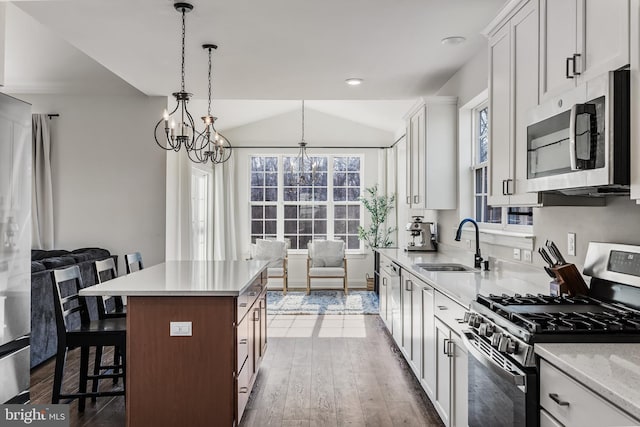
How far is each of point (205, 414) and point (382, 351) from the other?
234 centimetres

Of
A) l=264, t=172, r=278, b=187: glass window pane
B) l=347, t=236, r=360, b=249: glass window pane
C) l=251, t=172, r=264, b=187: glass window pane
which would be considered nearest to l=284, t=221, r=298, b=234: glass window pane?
l=264, t=172, r=278, b=187: glass window pane

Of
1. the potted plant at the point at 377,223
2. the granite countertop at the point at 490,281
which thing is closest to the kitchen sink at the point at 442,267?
the granite countertop at the point at 490,281

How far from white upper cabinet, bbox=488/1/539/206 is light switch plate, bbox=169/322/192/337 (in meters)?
1.82

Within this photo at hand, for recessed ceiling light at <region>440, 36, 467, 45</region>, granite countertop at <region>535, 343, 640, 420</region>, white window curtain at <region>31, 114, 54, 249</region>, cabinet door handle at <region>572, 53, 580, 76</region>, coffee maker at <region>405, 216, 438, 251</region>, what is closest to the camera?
granite countertop at <region>535, 343, 640, 420</region>

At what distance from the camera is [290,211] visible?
28.8 feet

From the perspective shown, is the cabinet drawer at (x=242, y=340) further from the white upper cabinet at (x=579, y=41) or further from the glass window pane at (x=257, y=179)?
the glass window pane at (x=257, y=179)

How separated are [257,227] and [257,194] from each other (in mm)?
581

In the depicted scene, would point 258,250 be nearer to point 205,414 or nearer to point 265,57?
point 265,57

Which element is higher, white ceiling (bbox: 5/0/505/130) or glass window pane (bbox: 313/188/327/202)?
white ceiling (bbox: 5/0/505/130)

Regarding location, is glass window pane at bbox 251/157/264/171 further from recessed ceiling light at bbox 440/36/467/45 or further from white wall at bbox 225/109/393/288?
recessed ceiling light at bbox 440/36/467/45

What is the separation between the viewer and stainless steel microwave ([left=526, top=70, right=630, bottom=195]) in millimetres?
1603

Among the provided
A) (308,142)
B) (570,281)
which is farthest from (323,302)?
(570,281)

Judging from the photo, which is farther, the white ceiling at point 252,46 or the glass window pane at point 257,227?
the glass window pane at point 257,227

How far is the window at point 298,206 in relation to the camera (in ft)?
28.7
